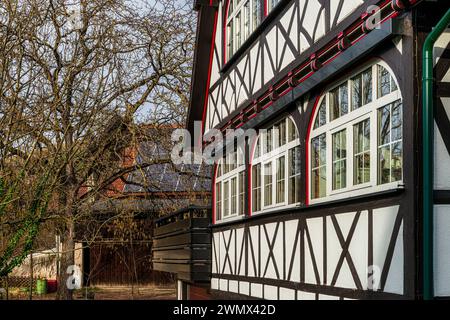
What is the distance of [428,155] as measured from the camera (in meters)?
7.25

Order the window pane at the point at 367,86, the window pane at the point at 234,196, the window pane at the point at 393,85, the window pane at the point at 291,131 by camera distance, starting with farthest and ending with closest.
→ the window pane at the point at 234,196 < the window pane at the point at 291,131 < the window pane at the point at 367,86 < the window pane at the point at 393,85

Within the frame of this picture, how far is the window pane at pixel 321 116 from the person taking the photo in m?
10.1

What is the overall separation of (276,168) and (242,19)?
3707mm

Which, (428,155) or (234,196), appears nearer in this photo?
(428,155)

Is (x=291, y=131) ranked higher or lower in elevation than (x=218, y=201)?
higher

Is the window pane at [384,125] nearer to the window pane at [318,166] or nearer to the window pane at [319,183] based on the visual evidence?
the window pane at [318,166]

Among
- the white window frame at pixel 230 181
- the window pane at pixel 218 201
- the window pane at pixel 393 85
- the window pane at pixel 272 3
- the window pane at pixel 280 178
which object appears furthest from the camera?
the window pane at pixel 218 201

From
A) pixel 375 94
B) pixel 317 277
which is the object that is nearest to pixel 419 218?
pixel 375 94

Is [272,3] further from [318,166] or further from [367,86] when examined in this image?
[367,86]

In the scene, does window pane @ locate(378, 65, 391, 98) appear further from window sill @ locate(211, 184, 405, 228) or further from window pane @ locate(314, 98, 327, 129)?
window pane @ locate(314, 98, 327, 129)

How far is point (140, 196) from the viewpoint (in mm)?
25797

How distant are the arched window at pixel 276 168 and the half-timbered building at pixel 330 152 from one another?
0.10 feet

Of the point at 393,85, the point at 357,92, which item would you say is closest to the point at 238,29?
the point at 357,92

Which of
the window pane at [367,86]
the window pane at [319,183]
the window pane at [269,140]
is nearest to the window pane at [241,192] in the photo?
the window pane at [269,140]
